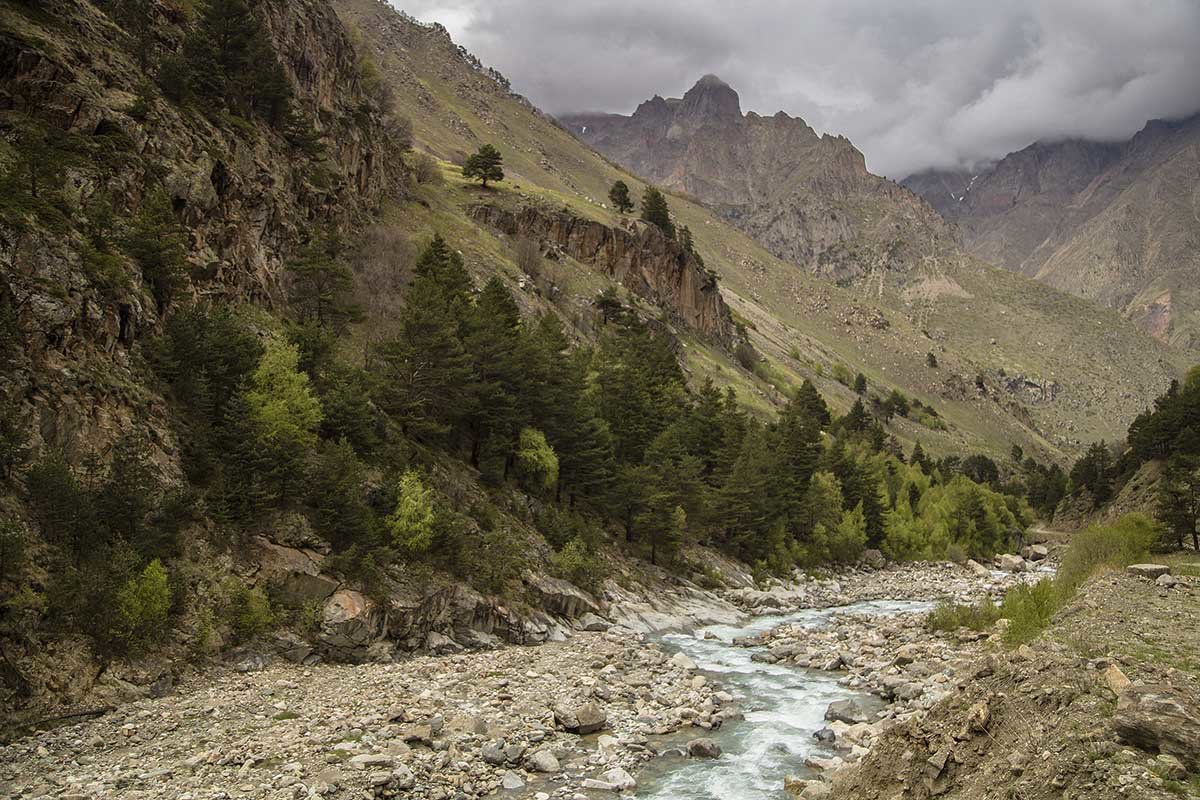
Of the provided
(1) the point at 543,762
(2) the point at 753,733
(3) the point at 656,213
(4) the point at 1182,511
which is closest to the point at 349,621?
(1) the point at 543,762

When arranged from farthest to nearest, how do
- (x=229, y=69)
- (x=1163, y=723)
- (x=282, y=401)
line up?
(x=229, y=69), (x=282, y=401), (x=1163, y=723)

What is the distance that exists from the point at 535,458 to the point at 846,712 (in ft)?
85.4

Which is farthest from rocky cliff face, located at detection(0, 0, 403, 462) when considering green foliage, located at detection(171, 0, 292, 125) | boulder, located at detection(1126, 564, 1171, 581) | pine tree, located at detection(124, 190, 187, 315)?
boulder, located at detection(1126, 564, 1171, 581)

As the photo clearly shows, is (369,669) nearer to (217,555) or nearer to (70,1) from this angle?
(217,555)

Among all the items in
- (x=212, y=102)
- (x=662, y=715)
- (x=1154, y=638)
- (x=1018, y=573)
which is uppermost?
(x=212, y=102)

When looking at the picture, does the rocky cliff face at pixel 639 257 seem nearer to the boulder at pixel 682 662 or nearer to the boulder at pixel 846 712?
the boulder at pixel 682 662

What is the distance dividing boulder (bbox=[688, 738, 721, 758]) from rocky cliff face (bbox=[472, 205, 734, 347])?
87239mm

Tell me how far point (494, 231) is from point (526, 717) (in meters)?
82.7

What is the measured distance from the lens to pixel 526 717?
22.2 metres

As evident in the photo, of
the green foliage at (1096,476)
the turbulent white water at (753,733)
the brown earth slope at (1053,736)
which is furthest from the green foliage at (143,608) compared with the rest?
the green foliage at (1096,476)

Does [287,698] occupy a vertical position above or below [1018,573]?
above

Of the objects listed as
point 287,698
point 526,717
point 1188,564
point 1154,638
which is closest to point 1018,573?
point 1188,564

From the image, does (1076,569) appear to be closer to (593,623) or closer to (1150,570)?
(1150,570)

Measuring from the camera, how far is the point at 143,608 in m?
21.7
